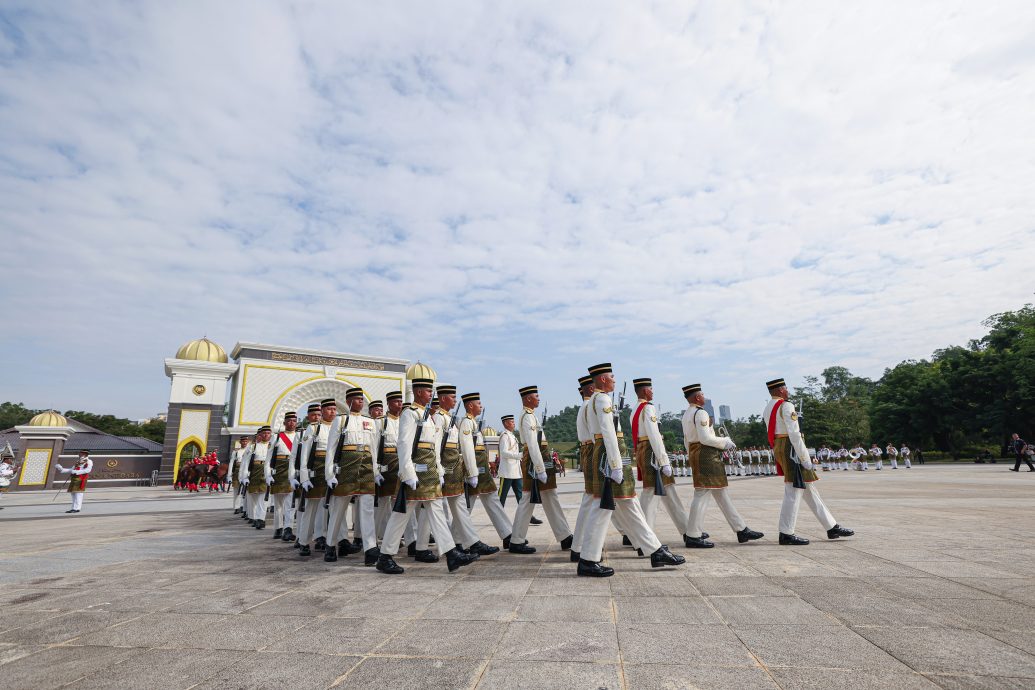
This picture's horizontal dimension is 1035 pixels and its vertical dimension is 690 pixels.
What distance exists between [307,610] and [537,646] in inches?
73.0

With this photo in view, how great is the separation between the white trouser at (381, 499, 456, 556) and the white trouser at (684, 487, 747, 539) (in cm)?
274

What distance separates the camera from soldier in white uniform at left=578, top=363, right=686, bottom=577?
177 inches

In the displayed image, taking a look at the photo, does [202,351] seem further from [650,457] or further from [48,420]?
[650,457]

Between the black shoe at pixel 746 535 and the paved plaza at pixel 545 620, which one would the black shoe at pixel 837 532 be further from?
the black shoe at pixel 746 535

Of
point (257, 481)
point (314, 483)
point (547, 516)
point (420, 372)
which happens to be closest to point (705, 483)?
point (547, 516)

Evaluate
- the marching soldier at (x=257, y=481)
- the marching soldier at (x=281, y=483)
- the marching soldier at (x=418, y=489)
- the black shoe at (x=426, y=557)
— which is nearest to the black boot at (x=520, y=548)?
the marching soldier at (x=418, y=489)

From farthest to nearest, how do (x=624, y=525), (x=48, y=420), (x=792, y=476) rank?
(x=48, y=420)
(x=792, y=476)
(x=624, y=525)

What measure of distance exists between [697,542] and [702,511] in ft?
1.14

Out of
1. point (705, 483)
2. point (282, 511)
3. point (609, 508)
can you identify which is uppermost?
point (705, 483)

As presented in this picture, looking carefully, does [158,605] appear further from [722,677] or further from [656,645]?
[722,677]

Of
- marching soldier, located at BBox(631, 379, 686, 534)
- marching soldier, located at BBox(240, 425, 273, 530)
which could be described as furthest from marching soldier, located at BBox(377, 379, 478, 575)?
marching soldier, located at BBox(240, 425, 273, 530)

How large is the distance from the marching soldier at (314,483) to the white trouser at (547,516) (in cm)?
248

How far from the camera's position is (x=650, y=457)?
5965 mm

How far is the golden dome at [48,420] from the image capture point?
27.8 meters
